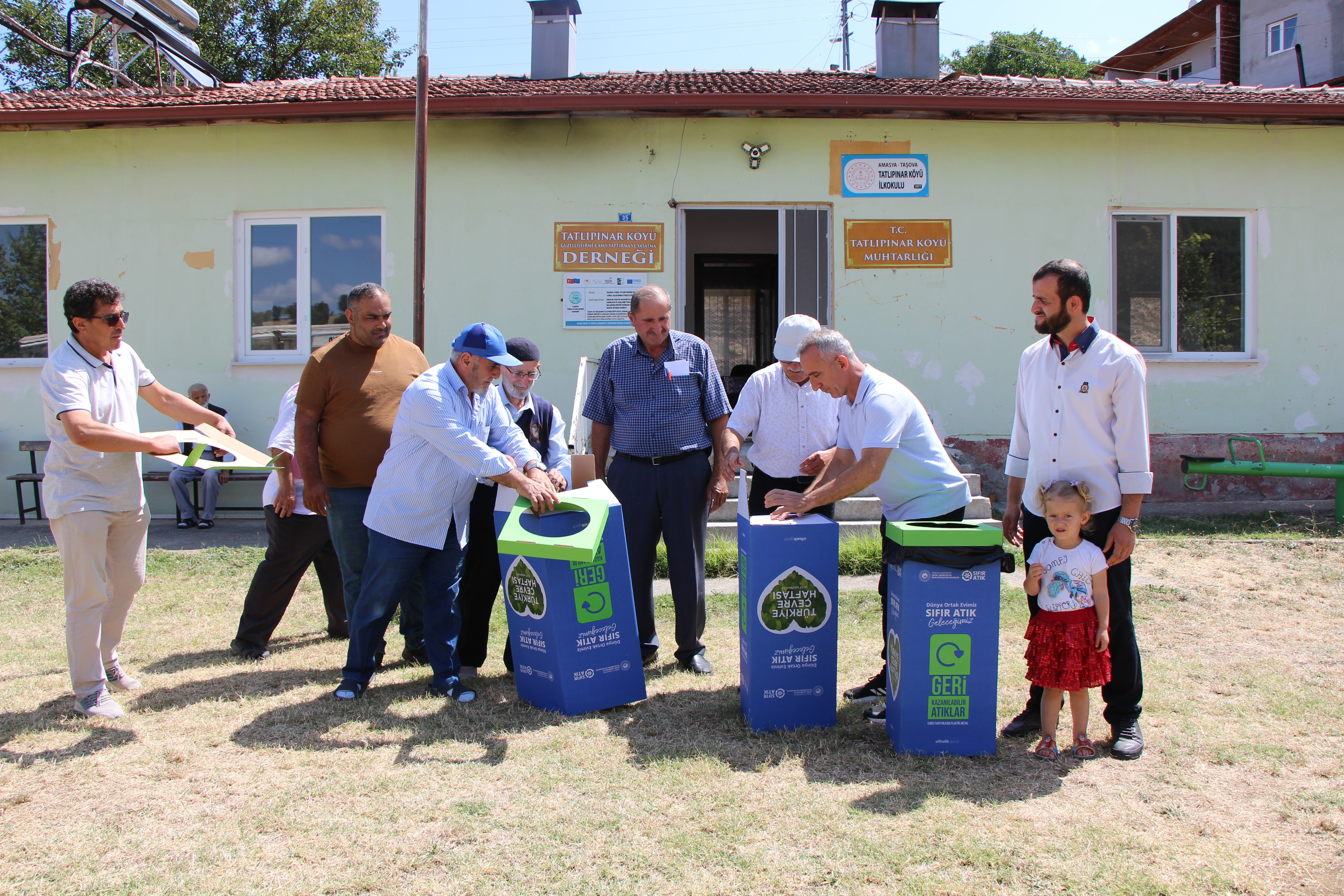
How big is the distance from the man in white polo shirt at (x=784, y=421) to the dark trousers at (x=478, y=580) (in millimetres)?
1245

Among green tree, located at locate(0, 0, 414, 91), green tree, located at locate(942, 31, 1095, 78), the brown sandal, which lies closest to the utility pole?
the brown sandal

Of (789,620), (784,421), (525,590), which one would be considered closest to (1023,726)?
(789,620)

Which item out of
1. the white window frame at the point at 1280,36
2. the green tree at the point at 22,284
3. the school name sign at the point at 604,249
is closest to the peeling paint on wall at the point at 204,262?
the green tree at the point at 22,284

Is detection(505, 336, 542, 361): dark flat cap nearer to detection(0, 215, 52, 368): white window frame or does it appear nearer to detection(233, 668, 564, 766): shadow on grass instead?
detection(233, 668, 564, 766): shadow on grass

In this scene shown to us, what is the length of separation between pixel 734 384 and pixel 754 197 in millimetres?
3627

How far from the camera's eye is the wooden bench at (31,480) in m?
9.09

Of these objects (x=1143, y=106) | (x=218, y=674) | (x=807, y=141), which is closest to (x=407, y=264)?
(x=807, y=141)

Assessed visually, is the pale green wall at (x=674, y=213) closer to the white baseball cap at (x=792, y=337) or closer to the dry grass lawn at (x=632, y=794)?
the white baseball cap at (x=792, y=337)

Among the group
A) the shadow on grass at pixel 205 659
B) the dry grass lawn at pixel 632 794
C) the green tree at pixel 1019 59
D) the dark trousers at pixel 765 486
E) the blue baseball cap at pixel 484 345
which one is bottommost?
the dry grass lawn at pixel 632 794

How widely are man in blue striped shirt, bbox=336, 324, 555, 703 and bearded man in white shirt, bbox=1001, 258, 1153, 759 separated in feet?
6.89

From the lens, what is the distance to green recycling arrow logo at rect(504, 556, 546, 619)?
12.9ft

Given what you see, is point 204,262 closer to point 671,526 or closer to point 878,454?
point 671,526

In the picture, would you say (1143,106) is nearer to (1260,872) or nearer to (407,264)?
(407,264)

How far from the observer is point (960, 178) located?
927 cm
